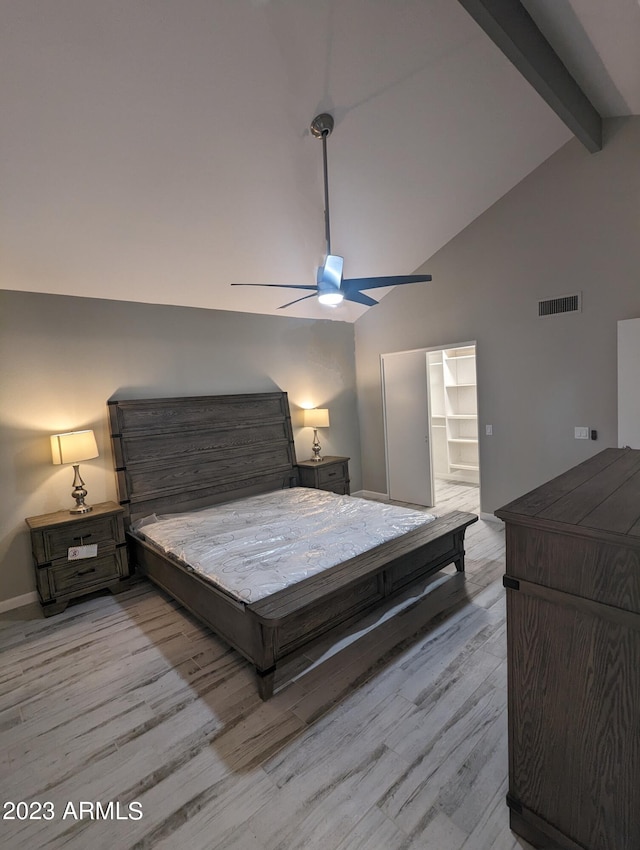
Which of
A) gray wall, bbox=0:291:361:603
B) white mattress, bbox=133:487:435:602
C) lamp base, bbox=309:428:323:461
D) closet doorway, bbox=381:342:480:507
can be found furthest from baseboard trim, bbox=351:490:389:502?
gray wall, bbox=0:291:361:603

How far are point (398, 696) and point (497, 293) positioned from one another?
3672 millimetres

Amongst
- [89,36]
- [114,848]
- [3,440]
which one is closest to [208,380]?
[3,440]

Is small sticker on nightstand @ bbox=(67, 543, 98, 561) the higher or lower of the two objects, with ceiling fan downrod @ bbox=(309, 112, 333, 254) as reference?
lower

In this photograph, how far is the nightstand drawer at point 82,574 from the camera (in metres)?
3.07

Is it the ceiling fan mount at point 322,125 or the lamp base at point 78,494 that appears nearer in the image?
the ceiling fan mount at point 322,125

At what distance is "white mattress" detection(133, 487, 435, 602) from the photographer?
2.43m

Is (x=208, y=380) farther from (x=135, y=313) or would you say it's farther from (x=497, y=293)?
(x=497, y=293)

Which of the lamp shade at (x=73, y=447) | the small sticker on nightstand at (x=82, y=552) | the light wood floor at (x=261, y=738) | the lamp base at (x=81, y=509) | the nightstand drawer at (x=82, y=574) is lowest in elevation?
the light wood floor at (x=261, y=738)

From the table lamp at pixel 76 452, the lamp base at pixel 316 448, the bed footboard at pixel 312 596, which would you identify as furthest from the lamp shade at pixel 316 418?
the table lamp at pixel 76 452

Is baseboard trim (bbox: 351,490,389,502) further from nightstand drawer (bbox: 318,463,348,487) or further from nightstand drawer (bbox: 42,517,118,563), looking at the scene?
nightstand drawer (bbox: 42,517,118,563)

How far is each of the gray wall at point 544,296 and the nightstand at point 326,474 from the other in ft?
5.34

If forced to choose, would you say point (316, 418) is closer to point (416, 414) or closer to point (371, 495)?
point (416, 414)

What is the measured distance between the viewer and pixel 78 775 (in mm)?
1729

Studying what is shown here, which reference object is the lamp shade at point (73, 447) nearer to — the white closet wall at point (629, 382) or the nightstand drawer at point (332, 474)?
the nightstand drawer at point (332, 474)
